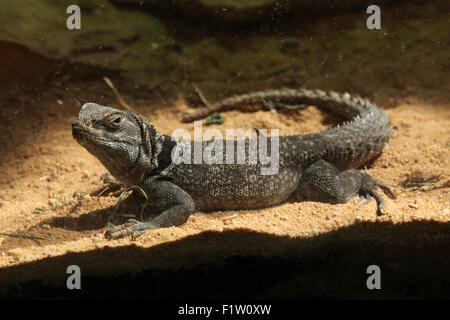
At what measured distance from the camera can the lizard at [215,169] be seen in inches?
167

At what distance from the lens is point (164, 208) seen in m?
4.66

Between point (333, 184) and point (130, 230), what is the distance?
2.41 m

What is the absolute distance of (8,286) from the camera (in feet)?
9.33

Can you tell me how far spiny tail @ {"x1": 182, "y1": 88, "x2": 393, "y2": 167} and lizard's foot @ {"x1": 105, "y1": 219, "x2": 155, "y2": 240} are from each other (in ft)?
7.95

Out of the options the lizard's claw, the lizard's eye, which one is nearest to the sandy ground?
the lizard's claw

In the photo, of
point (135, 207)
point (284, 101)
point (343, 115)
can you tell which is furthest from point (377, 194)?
point (135, 207)

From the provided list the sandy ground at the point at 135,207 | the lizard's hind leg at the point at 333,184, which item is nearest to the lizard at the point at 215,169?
the lizard's hind leg at the point at 333,184

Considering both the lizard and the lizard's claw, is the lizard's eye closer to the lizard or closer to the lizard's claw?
the lizard

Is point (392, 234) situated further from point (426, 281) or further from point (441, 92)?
point (441, 92)

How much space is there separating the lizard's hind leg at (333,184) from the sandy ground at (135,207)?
187 millimetres

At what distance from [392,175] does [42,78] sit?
4.48 m

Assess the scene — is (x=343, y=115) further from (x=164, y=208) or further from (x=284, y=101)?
(x=164, y=208)

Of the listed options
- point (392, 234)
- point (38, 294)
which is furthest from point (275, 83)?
point (38, 294)

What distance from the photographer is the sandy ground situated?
11.3ft
